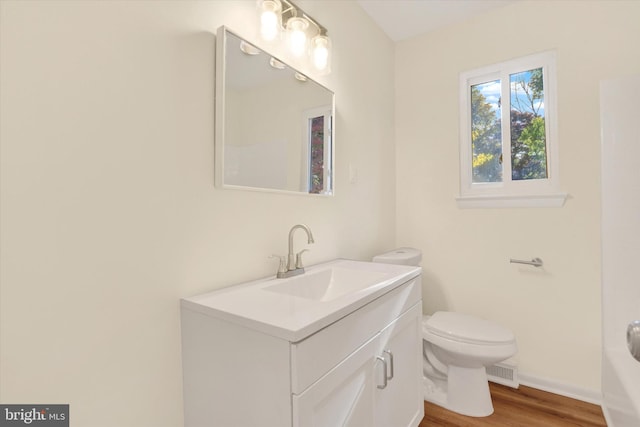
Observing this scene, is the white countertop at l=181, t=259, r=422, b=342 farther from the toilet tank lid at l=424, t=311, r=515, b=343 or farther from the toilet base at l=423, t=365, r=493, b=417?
the toilet base at l=423, t=365, r=493, b=417

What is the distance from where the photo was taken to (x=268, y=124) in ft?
4.19

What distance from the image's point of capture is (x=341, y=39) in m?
1.76

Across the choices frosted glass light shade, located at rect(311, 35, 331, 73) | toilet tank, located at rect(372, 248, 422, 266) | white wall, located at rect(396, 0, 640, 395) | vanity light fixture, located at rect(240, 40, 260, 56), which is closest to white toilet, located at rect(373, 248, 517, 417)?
toilet tank, located at rect(372, 248, 422, 266)

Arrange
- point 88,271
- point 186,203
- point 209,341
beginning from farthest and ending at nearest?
point 186,203, point 209,341, point 88,271

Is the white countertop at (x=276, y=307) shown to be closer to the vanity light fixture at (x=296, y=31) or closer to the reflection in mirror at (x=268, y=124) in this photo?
the reflection in mirror at (x=268, y=124)

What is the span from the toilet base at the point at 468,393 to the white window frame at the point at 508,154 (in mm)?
1029

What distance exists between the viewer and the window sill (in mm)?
1783

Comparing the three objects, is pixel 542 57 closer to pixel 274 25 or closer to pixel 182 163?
pixel 274 25

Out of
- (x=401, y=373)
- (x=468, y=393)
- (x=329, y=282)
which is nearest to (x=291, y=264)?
(x=329, y=282)

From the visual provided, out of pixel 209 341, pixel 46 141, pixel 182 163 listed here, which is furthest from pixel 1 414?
pixel 182 163

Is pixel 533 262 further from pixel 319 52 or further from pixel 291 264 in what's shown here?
pixel 319 52

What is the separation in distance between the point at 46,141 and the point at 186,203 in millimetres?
372

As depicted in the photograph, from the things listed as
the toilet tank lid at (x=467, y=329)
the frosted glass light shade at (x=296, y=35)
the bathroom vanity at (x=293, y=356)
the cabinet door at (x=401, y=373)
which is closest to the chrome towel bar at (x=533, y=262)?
the toilet tank lid at (x=467, y=329)

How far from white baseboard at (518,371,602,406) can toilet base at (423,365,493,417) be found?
408 mm
